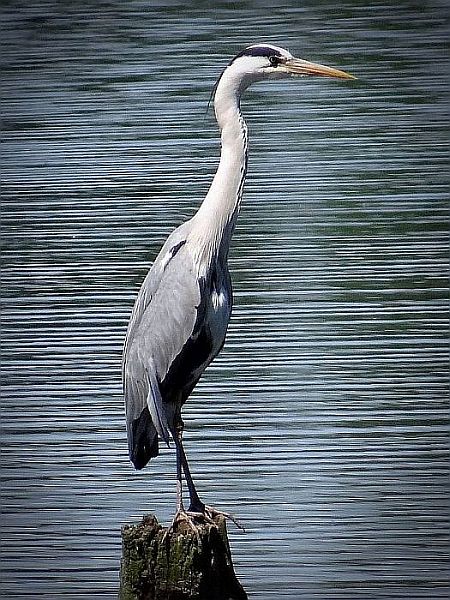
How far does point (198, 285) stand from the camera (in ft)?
7.68

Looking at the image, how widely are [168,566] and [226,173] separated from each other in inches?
28.8

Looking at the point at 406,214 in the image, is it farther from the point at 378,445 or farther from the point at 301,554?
the point at 301,554

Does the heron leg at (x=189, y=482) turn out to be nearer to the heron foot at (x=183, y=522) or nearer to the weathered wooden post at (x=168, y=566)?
the heron foot at (x=183, y=522)

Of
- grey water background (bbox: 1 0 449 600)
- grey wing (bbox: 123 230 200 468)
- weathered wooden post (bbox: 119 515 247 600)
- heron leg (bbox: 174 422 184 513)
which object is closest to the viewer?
weathered wooden post (bbox: 119 515 247 600)

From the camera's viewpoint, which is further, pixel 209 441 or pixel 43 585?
pixel 209 441

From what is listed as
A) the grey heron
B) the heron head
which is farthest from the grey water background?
the heron head

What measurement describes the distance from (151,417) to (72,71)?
2208 mm

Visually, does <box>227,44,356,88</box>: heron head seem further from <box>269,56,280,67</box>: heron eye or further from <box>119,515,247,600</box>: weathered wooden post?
<box>119,515,247,600</box>: weathered wooden post

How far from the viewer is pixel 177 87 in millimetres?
4242

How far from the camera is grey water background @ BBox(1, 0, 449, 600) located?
3275 mm

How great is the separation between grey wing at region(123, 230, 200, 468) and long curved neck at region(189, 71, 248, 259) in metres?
0.06

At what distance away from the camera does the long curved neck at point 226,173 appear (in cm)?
236

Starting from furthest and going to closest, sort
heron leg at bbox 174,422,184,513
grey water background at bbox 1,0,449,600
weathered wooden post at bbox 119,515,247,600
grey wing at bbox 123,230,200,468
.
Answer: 1. grey water background at bbox 1,0,449,600
2. grey wing at bbox 123,230,200,468
3. heron leg at bbox 174,422,184,513
4. weathered wooden post at bbox 119,515,247,600

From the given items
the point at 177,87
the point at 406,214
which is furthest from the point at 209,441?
the point at 177,87
